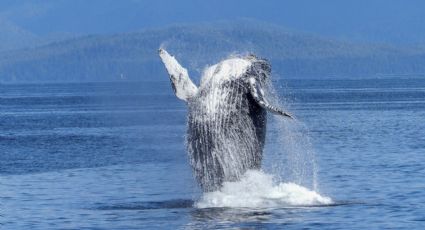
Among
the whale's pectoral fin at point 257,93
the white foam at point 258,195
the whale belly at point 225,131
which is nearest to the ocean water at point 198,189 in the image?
the white foam at point 258,195

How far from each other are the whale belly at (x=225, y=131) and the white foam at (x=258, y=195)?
34 cm

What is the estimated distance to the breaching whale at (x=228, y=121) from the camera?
68.6 feet

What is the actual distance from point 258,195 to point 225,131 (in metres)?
1.85

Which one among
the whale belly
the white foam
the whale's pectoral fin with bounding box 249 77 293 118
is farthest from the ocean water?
the whale's pectoral fin with bounding box 249 77 293 118

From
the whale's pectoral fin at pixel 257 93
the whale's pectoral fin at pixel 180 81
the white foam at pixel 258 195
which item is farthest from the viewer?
the white foam at pixel 258 195

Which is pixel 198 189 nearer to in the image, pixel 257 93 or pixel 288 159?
pixel 257 93

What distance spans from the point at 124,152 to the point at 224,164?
19270 millimetres

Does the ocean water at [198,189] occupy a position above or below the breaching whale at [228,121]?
below

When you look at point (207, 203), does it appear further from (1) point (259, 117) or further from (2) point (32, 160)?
(2) point (32, 160)

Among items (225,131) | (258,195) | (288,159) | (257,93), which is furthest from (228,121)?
(288,159)

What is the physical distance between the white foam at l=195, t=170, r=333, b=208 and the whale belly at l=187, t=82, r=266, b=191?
34cm

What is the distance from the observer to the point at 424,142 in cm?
4106

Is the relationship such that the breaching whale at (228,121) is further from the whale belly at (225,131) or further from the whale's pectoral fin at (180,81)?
the whale's pectoral fin at (180,81)

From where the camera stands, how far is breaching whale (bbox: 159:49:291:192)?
68.6 feet
